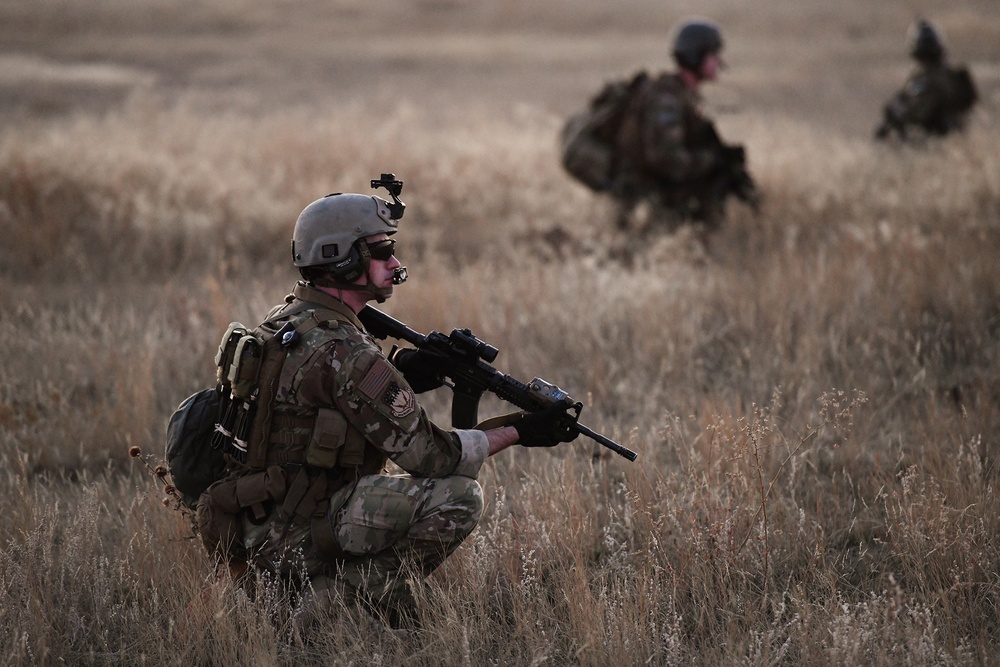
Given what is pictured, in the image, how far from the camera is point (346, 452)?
3521 millimetres

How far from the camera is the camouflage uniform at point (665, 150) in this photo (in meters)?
8.52

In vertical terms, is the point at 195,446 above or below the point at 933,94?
below

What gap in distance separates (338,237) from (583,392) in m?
2.99

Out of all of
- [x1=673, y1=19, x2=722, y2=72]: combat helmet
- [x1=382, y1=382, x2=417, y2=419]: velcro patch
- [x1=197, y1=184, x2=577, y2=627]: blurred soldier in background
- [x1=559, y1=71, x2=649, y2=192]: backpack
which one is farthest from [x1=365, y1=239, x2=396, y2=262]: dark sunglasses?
[x1=673, y1=19, x2=722, y2=72]: combat helmet

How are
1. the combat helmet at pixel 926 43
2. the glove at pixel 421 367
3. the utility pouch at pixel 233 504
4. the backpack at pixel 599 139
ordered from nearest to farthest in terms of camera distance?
the utility pouch at pixel 233 504, the glove at pixel 421 367, the backpack at pixel 599 139, the combat helmet at pixel 926 43

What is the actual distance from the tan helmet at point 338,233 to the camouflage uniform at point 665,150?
17.6ft

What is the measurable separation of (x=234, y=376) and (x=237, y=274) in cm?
519

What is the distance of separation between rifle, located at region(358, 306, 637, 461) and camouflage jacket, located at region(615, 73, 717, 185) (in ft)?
17.0

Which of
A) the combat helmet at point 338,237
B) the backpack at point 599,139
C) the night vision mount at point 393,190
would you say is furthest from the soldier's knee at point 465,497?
the backpack at point 599,139

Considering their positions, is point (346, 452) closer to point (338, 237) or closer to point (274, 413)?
point (274, 413)

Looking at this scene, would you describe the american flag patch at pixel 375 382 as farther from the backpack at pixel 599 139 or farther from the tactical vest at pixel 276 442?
the backpack at pixel 599 139

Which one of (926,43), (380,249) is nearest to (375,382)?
(380,249)

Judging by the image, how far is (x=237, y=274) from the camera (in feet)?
27.7

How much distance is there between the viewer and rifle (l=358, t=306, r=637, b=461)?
371cm
